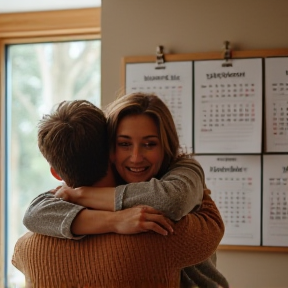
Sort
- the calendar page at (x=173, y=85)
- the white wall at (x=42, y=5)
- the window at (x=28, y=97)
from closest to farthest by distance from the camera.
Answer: the calendar page at (x=173, y=85) < the white wall at (x=42, y=5) < the window at (x=28, y=97)

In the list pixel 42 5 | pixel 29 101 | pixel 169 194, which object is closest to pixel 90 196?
pixel 169 194

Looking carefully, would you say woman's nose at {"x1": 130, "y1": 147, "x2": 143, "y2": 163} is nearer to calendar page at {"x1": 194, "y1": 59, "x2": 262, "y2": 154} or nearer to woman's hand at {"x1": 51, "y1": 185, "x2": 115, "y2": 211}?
woman's hand at {"x1": 51, "y1": 185, "x2": 115, "y2": 211}

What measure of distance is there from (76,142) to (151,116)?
20cm

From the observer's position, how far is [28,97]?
321 cm

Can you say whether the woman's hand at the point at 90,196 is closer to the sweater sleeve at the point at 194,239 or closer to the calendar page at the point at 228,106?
the sweater sleeve at the point at 194,239

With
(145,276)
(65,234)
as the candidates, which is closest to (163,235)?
(145,276)

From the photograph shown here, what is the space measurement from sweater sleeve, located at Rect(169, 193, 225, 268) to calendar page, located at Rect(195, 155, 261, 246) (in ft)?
4.02

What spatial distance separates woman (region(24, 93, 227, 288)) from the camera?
119cm

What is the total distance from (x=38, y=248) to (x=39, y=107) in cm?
Answer: 207

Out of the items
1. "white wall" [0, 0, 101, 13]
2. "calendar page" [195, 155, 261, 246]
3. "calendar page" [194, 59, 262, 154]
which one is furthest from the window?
"calendar page" [195, 155, 261, 246]

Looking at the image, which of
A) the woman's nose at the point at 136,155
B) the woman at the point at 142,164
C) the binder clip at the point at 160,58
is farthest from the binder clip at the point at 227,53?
the woman's nose at the point at 136,155

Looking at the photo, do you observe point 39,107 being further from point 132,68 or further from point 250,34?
point 250,34

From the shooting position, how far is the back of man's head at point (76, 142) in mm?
1198

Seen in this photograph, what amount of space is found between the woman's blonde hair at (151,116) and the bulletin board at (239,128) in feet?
3.54
